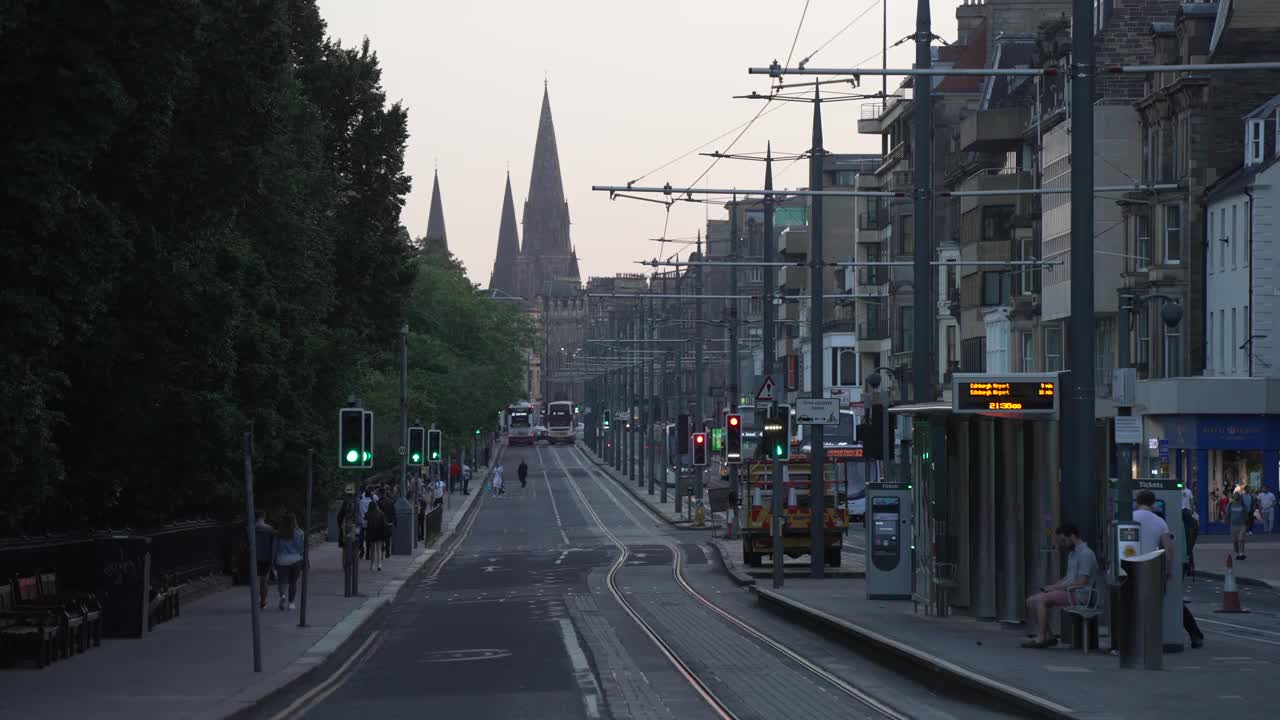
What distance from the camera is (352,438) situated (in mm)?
31656

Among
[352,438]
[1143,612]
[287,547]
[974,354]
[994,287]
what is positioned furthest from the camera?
[974,354]

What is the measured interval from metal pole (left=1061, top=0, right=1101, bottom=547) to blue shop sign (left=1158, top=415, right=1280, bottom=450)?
40.9 metres

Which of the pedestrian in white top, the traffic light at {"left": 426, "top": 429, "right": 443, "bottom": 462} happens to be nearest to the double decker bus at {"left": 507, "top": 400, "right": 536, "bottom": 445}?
the pedestrian in white top

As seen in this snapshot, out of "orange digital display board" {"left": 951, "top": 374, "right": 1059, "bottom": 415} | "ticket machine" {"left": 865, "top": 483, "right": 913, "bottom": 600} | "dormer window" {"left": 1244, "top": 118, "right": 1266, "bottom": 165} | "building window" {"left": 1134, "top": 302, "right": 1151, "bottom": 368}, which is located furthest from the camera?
"building window" {"left": 1134, "top": 302, "right": 1151, "bottom": 368}

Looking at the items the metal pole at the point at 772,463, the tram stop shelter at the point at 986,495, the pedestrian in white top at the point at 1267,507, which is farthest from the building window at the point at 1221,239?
the tram stop shelter at the point at 986,495

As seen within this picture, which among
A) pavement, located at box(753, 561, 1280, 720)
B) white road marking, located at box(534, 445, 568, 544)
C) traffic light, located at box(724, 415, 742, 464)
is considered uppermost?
traffic light, located at box(724, 415, 742, 464)

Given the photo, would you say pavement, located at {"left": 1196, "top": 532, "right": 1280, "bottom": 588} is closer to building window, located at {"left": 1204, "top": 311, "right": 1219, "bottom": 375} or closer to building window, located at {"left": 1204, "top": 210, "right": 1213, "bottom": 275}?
building window, located at {"left": 1204, "top": 311, "right": 1219, "bottom": 375}

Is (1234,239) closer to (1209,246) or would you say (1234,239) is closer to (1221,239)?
(1221,239)

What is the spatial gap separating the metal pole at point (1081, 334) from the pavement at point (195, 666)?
8.30 meters

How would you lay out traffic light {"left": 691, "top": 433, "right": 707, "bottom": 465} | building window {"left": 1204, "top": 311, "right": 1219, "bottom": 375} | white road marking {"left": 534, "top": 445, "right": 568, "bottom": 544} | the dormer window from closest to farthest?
the dormer window, building window {"left": 1204, "top": 311, "right": 1219, "bottom": 375}, traffic light {"left": 691, "top": 433, "right": 707, "bottom": 465}, white road marking {"left": 534, "top": 445, "right": 568, "bottom": 544}

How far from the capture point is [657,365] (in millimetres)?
187625

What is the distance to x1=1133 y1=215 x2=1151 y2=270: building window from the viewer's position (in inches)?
2586

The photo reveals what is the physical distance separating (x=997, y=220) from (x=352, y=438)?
173 ft

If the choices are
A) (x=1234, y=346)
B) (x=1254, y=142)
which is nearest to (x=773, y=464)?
(x=1234, y=346)
